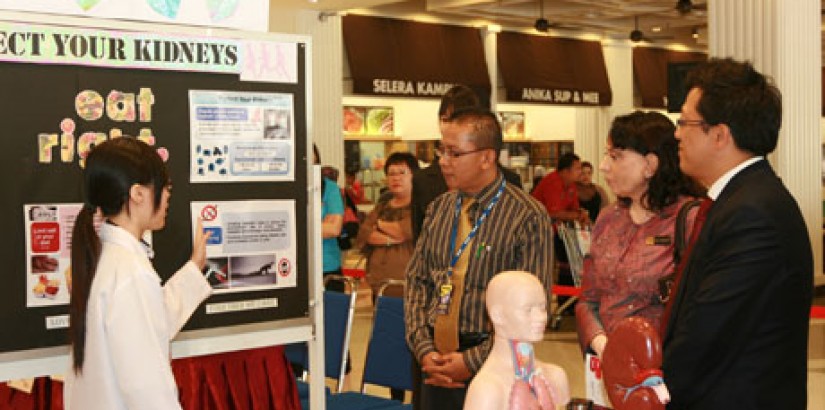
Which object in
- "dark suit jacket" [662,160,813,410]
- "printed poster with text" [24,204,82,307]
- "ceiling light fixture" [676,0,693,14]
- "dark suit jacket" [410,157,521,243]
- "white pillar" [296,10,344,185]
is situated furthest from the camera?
"ceiling light fixture" [676,0,693,14]

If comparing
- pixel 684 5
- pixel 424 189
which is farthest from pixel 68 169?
pixel 684 5

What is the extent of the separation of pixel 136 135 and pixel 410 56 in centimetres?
1232

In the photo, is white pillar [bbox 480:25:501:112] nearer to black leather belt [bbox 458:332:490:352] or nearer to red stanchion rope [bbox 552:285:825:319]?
red stanchion rope [bbox 552:285:825:319]

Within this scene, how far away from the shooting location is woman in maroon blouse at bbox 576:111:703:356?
3.32 m

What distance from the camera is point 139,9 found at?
3.62m

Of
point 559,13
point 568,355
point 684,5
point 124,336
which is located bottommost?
point 568,355

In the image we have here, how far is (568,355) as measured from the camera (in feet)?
29.3

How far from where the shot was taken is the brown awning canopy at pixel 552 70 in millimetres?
17156

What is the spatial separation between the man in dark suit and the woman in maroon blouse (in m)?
0.56

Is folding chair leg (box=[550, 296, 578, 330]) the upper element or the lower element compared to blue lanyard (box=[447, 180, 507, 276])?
lower

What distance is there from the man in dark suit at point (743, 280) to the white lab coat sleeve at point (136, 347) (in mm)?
1382

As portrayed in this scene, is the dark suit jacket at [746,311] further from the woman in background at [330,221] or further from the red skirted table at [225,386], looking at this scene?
the woman in background at [330,221]

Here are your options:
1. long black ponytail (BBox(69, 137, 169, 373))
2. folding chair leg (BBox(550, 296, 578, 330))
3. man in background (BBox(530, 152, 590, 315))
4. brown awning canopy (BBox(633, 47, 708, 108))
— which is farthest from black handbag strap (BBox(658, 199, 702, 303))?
brown awning canopy (BBox(633, 47, 708, 108))

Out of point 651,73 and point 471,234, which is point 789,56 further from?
point 651,73
